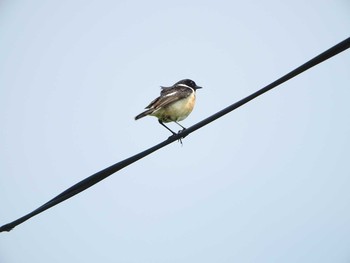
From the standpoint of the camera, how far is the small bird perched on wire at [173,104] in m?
9.10

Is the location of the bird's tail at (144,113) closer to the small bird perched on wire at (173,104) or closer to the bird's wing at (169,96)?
the small bird perched on wire at (173,104)

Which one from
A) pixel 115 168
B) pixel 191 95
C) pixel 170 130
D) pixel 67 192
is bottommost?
pixel 67 192

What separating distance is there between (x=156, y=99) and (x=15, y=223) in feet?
18.3

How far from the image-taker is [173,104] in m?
9.61

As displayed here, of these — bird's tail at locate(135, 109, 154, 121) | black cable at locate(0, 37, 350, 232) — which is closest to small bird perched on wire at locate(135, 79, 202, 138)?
bird's tail at locate(135, 109, 154, 121)

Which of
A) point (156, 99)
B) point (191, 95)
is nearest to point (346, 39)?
point (156, 99)

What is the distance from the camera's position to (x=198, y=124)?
16.2 ft

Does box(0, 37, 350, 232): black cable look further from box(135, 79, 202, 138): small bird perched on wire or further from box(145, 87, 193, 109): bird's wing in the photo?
box(145, 87, 193, 109): bird's wing

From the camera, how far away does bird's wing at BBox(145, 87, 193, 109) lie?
9055mm

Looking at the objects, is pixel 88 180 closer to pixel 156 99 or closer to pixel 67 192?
pixel 67 192

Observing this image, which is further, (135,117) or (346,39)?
(135,117)

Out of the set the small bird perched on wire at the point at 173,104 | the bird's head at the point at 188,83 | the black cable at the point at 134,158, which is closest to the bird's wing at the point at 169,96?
the small bird perched on wire at the point at 173,104

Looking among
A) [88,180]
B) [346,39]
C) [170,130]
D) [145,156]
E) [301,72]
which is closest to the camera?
[346,39]

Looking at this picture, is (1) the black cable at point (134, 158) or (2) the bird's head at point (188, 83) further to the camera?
(2) the bird's head at point (188, 83)
